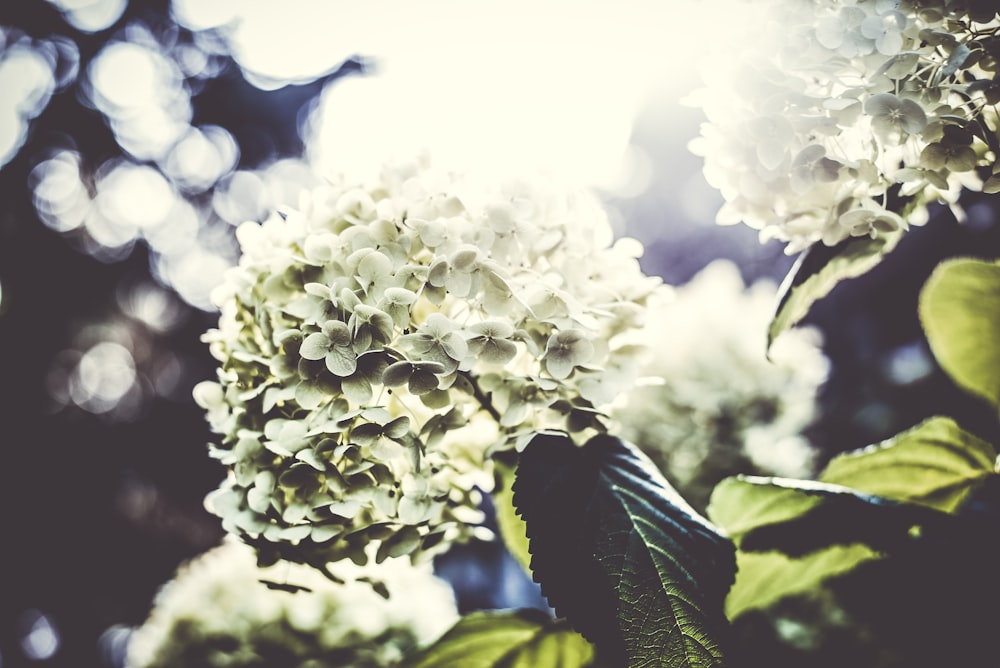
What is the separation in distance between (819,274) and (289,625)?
85 cm

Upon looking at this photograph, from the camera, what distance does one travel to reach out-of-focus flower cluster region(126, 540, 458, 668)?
2.96 ft

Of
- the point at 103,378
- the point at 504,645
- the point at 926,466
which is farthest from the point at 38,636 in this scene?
the point at 926,466

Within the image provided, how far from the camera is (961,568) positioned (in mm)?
418

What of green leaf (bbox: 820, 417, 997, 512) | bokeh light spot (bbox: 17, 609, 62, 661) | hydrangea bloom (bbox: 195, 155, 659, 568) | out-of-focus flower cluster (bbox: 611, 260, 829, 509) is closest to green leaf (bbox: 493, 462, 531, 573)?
hydrangea bloom (bbox: 195, 155, 659, 568)

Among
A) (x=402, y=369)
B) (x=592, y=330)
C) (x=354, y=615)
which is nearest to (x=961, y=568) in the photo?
(x=592, y=330)

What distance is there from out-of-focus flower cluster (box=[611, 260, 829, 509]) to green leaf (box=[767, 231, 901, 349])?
72 centimetres

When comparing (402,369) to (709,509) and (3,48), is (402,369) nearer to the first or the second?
(709,509)

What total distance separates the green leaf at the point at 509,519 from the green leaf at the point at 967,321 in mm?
400

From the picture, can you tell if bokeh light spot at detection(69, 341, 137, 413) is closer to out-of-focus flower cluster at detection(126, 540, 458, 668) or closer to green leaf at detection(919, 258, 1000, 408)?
out-of-focus flower cluster at detection(126, 540, 458, 668)

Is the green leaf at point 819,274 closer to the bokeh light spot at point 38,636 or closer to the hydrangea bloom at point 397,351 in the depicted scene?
the hydrangea bloom at point 397,351

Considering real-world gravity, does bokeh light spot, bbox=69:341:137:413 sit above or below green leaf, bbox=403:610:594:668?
below

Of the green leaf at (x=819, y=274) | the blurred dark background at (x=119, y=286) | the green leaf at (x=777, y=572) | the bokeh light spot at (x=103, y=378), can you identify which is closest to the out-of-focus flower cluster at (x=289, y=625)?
the green leaf at (x=777, y=572)

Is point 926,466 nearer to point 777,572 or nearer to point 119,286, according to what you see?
point 777,572

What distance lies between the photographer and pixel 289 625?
0.93m
